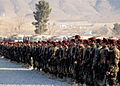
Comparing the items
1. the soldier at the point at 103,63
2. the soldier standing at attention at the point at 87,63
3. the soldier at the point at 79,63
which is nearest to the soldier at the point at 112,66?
the soldier at the point at 103,63

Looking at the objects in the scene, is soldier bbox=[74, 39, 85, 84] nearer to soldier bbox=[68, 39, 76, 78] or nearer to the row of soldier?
the row of soldier

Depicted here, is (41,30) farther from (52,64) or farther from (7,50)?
(52,64)

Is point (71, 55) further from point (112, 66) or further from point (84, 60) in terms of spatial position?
point (112, 66)

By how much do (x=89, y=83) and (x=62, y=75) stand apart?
334 centimetres

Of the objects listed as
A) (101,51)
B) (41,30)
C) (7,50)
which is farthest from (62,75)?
(41,30)

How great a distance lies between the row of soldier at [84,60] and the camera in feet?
37.1

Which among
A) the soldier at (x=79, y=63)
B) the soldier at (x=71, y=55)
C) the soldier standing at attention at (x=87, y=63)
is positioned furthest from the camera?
the soldier at (x=71, y=55)

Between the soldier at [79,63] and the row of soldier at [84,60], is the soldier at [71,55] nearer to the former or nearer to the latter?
the row of soldier at [84,60]

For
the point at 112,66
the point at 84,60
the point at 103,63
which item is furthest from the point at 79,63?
the point at 112,66

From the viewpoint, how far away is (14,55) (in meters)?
26.4

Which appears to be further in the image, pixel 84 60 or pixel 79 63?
pixel 79 63

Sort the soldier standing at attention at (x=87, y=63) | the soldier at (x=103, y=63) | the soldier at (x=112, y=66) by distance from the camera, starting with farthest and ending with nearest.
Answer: the soldier standing at attention at (x=87, y=63) < the soldier at (x=103, y=63) < the soldier at (x=112, y=66)

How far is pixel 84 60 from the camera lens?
41.1 ft

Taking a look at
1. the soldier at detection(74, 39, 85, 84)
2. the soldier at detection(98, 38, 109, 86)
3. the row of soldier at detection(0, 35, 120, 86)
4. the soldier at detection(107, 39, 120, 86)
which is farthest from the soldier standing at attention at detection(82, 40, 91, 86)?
the soldier at detection(107, 39, 120, 86)
